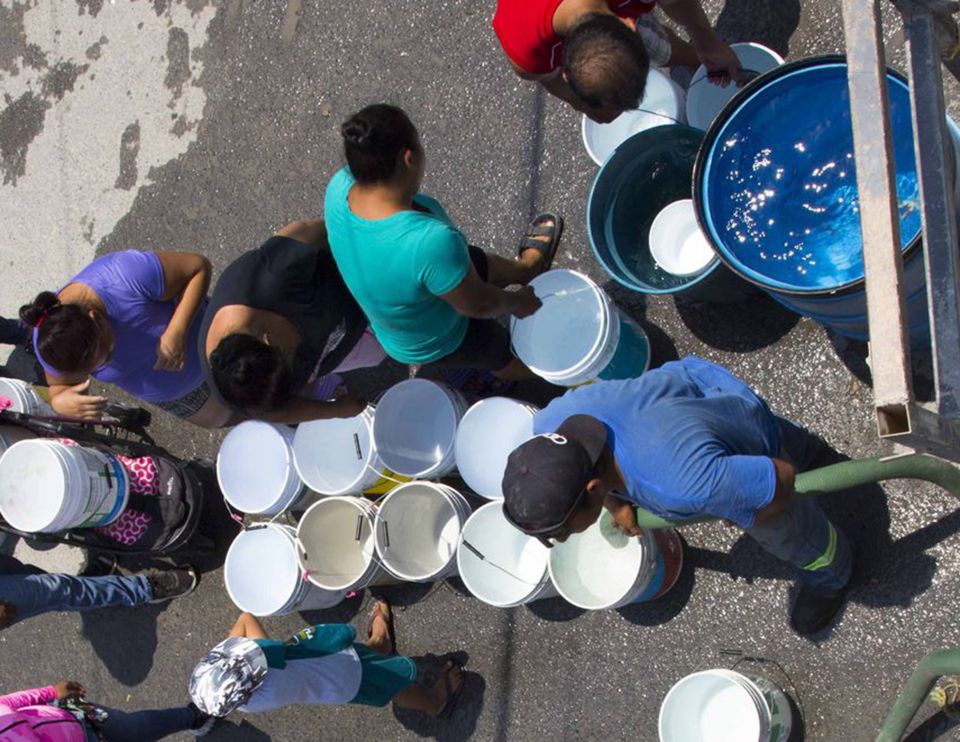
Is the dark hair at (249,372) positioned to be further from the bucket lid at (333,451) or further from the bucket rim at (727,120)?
the bucket rim at (727,120)

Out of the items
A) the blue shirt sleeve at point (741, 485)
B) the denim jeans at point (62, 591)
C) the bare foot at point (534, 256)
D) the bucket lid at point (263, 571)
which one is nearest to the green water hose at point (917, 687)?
the blue shirt sleeve at point (741, 485)

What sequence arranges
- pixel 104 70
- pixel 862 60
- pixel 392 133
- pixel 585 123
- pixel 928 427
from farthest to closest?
pixel 104 70 < pixel 585 123 < pixel 392 133 < pixel 862 60 < pixel 928 427

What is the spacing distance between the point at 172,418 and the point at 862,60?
13.4 ft

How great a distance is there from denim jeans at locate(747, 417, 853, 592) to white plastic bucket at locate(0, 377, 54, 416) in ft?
12.0

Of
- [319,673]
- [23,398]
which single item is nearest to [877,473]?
[319,673]

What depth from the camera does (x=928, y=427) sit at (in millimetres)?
1594

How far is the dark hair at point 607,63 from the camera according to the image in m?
2.61

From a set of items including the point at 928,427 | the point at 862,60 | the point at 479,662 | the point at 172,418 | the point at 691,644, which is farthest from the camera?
the point at 172,418

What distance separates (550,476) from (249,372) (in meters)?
1.05

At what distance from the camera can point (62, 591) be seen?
4.24 m

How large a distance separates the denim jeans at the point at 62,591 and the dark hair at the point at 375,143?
2.79 meters

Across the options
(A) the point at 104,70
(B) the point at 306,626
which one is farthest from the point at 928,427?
(A) the point at 104,70

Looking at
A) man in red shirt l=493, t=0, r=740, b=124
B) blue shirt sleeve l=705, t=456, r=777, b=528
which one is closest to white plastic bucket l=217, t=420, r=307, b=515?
man in red shirt l=493, t=0, r=740, b=124

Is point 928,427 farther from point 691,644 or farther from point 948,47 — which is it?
point 691,644
